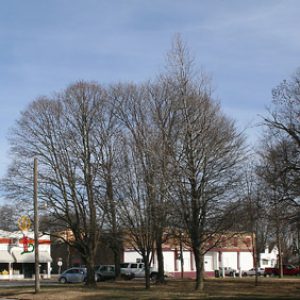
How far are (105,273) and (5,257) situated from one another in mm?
14576

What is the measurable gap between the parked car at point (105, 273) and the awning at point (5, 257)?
13.4 meters

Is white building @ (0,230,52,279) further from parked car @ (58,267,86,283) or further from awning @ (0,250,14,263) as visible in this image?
parked car @ (58,267,86,283)

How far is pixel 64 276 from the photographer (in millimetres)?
53219

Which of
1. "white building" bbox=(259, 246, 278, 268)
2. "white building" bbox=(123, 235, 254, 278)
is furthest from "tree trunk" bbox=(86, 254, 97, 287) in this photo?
"white building" bbox=(259, 246, 278, 268)

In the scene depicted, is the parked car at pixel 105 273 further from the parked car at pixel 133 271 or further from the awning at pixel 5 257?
the awning at pixel 5 257

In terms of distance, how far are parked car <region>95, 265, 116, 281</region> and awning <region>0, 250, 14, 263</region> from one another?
13.4 meters

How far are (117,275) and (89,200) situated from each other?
14282 mm

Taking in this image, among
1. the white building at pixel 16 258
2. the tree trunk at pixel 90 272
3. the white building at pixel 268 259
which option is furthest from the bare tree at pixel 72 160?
the white building at pixel 268 259

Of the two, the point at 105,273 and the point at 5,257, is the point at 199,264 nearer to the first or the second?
the point at 105,273

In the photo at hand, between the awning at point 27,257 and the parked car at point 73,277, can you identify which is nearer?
the parked car at point 73,277

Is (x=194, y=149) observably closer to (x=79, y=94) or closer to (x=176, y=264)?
(x=79, y=94)

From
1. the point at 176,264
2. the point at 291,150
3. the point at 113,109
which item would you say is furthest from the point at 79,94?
the point at 176,264

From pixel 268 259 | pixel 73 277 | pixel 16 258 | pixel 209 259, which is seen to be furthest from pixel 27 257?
pixel 268 259

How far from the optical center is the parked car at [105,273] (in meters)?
56.2
